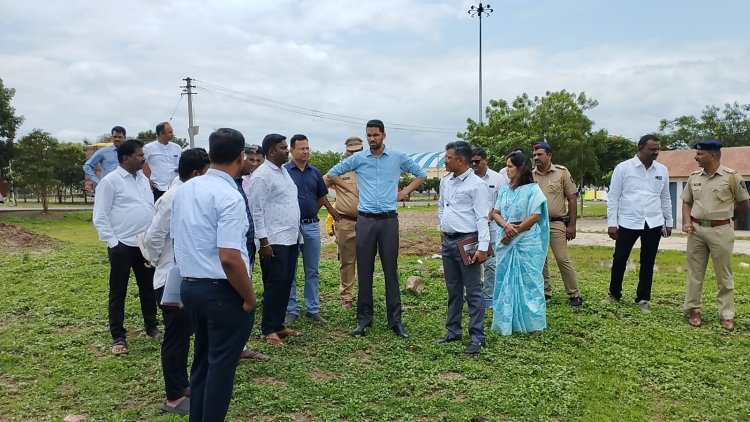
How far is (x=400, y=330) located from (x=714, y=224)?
3723 millimetres

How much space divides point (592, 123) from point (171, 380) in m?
28.4

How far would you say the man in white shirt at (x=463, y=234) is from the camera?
5.19 meters

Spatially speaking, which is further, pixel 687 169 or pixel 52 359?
pixel 687 169

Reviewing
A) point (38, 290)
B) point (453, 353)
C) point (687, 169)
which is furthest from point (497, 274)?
point (687, 169)

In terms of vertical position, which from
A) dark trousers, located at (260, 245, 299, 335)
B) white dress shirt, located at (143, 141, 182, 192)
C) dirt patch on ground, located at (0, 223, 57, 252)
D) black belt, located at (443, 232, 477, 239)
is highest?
white dress shirt, located at (143, 141, 182, 192)

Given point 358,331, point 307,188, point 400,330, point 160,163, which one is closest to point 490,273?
point 400,330

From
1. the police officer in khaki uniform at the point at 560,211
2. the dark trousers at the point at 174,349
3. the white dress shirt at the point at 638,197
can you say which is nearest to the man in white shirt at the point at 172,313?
the dark trousers at the point at 174,349

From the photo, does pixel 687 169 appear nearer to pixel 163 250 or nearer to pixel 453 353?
pixel 453 353

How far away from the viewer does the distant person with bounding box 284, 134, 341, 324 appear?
6074 millimetres

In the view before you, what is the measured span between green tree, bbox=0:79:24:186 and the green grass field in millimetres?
25609

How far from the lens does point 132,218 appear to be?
5211 millimetres

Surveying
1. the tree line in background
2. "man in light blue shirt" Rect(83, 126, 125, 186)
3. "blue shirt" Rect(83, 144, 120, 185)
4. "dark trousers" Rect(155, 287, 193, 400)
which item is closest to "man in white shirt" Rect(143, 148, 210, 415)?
"dark trousers" Rect(155, 287, 193, 400)

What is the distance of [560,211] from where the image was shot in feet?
22.8

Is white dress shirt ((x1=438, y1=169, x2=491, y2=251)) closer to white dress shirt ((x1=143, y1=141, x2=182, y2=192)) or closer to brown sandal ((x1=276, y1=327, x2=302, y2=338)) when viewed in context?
brown sandal ((x1=276, y1=327, x2=302, y2=338))
